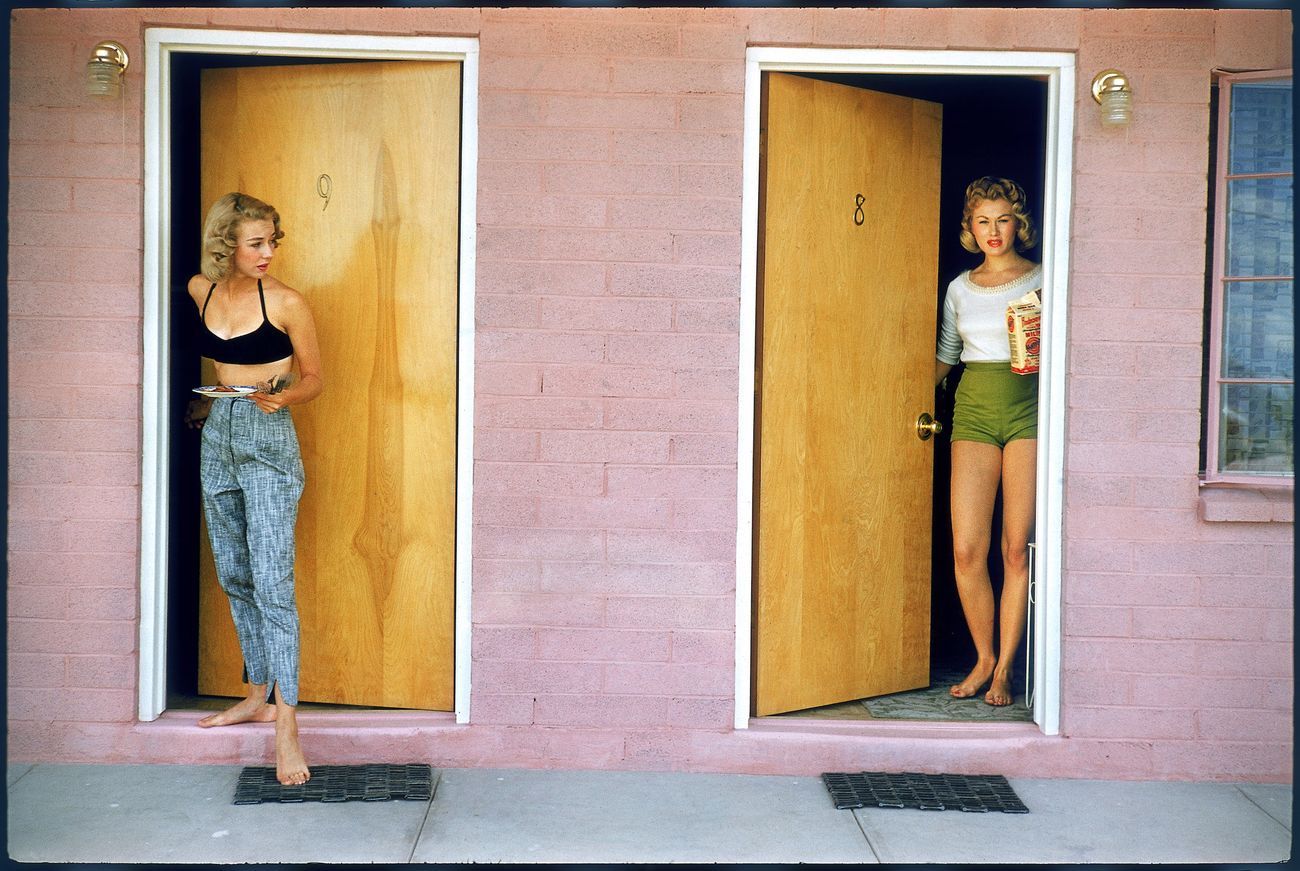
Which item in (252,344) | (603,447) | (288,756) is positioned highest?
(252,344)

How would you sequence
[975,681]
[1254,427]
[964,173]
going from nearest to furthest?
[1254,427]
[975,681]
[964,173]

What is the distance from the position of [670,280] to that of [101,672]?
2496 mm

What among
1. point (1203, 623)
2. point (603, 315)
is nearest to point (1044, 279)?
point (1203, 623)

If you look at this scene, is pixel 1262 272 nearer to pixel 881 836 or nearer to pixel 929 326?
pixel 929 326

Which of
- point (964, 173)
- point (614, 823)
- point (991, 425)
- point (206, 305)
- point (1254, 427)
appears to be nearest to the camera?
point (614, 823)

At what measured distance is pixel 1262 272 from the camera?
4.74m

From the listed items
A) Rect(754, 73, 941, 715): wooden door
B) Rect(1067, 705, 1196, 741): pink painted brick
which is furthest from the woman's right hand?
Rect(1067, 705, 1196, 741): pink painted brick

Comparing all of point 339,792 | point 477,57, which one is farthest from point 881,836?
point 477,57

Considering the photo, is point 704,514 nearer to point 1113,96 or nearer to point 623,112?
point 623,112

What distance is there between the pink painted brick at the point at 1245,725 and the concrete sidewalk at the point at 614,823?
18 centimetres

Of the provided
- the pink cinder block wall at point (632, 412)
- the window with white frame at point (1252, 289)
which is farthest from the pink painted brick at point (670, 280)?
the window with white frame at point (1252, 289)

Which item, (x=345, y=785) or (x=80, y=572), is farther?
(x=80, y=572)

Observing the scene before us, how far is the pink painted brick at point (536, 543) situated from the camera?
472 cm

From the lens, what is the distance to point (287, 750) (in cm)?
450
